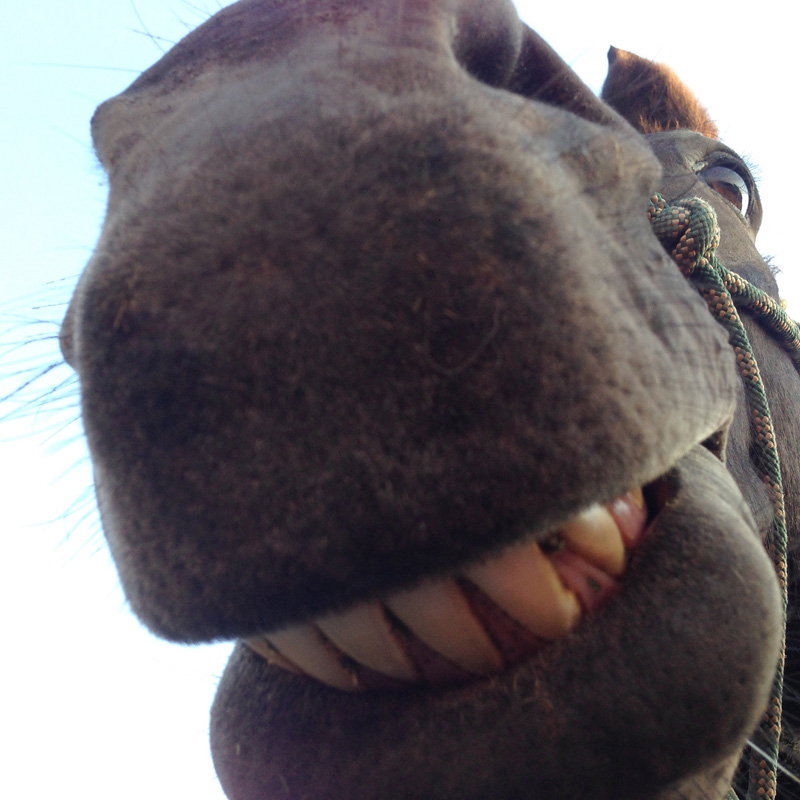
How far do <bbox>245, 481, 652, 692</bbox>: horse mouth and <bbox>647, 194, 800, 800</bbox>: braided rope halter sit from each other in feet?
2.60

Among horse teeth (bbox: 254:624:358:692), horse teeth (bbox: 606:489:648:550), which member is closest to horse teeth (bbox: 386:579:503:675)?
horse teeth (bbox: 254:624:358:692)

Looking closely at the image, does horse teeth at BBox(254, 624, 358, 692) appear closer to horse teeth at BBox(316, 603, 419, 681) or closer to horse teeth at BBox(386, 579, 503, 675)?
horse teeth at BBox(316, 603, 419, 681)

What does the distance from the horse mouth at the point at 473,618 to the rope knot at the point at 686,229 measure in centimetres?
87

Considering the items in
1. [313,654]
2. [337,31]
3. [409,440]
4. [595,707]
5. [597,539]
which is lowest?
[313,654]

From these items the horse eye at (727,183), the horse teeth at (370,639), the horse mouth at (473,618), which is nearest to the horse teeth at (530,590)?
the horse mouth at (473,618)

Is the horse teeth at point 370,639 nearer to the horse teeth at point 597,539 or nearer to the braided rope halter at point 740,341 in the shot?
the horse teeth at point 597,539

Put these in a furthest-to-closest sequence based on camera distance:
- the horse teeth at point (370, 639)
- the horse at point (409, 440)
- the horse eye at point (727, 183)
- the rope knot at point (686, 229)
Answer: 1. the horse eye at point (727, 183)
2. the rope knot at point (686, 229)
3. the horse teeth at point (370, 639)
4. the horse at point (409, 440)

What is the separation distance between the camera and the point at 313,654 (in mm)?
910

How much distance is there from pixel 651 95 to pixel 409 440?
2.53 m

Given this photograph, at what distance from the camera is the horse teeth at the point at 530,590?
0.81m

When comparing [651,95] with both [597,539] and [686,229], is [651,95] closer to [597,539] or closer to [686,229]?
[686,229]

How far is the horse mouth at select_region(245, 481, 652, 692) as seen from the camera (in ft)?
2.65

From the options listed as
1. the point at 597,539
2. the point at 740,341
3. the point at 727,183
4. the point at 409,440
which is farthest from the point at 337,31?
the point at 727,183

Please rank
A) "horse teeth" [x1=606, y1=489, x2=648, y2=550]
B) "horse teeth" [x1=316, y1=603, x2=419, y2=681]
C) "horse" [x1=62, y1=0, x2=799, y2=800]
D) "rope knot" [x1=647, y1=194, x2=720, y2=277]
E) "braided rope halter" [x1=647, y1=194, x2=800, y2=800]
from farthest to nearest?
"rope knot" [x1=647, y1=194, x2=720, y2=277] < "braided rope halter" [x1=647, y1=194, x2=800, y2=800] < "horse teeth" [x1=606, y1=489, x2=648, y2=550] < "horse teeth" [x1=316, y1=603, x2=419, y2=681] < "horse" [x1=62, y1=0, x2=799, y2=800]
